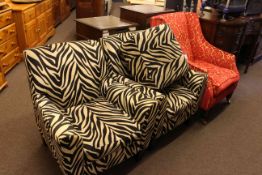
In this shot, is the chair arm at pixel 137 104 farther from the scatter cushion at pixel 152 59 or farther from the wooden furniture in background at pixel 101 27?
the wooden furniture in background at pixel 101 27

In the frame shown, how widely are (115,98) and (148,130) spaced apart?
0.35 meters

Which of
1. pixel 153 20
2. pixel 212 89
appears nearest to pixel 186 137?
pixel 212 89

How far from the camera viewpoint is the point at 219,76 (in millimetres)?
2266

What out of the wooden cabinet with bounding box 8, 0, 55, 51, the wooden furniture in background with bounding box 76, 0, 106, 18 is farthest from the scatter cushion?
the wooden furniture in background with bounding box 76, 0, 106, 18

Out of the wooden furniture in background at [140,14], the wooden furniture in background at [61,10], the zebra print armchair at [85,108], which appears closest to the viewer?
the zebra print armchair at [85,108]

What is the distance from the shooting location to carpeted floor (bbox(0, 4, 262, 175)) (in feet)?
5.62

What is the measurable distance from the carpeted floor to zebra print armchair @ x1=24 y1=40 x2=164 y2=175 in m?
0.24

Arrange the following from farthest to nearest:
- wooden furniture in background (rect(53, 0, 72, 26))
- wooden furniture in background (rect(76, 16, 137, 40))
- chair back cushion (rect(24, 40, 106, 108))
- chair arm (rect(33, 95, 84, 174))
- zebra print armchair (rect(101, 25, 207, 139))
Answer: wooden furniture in background (rect(53, 0, 72, 26))
wooden furniture in background (rect(76, 16, 137, 40))
zebra print armchair (rect(101, 25, 207, 139))
chair back cushion (rect(24, 40, 106, 108))
chair arm (rect(33, 95, 84, 174))

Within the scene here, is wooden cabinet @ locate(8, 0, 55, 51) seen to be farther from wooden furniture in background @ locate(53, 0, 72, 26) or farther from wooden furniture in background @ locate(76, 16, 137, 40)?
wooden furniture in background @ locate(76, 16, 137, 40)

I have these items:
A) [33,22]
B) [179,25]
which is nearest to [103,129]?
[179,25]

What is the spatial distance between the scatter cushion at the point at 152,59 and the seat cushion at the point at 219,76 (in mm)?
430

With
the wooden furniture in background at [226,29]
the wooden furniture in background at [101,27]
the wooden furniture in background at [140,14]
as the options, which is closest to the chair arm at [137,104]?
the wooden furniture in background at [101,27]

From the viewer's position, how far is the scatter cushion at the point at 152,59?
1.83 meters

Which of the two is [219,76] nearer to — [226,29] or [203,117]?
[203,117]
